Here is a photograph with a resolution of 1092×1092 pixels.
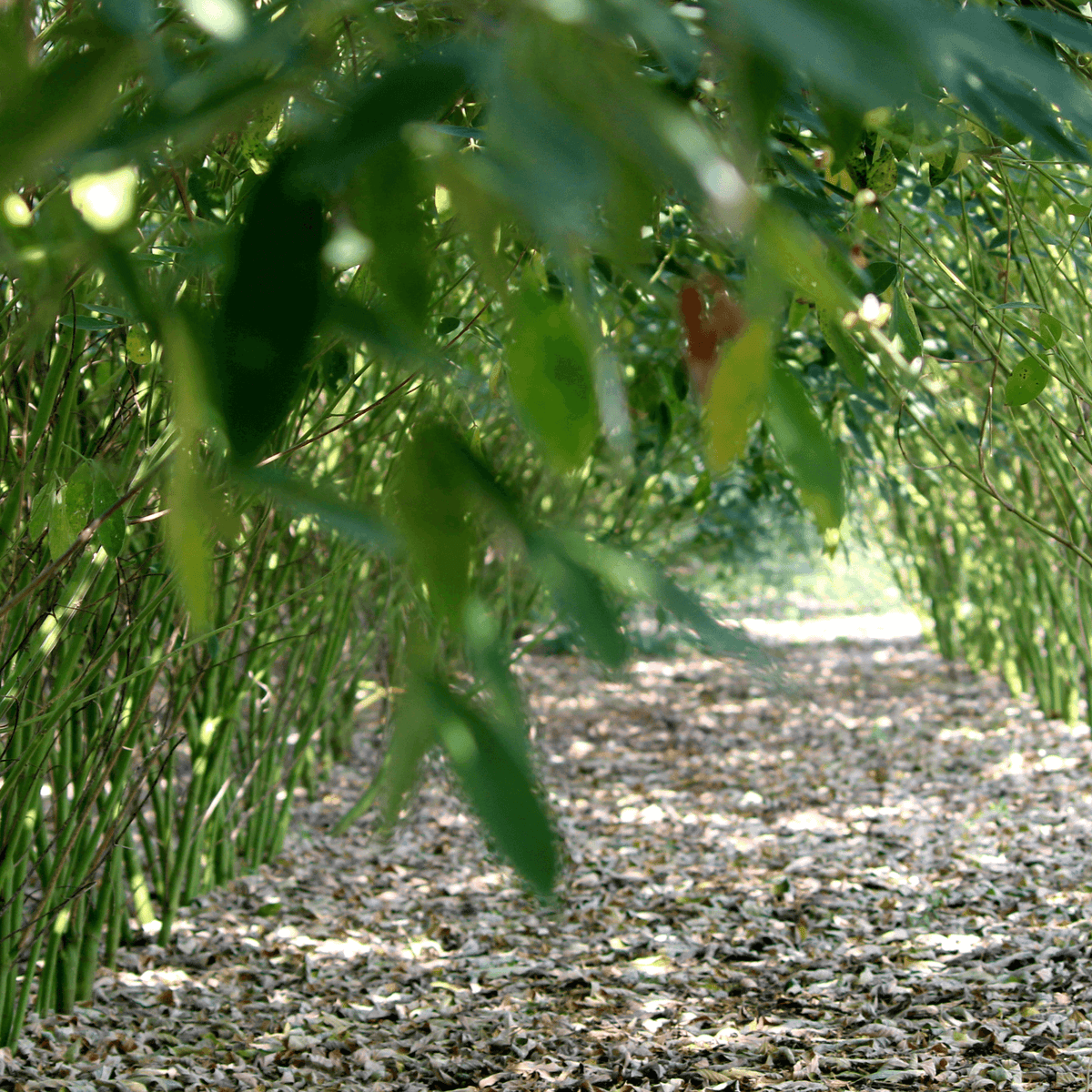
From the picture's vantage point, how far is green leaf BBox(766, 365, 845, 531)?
1.31 feet

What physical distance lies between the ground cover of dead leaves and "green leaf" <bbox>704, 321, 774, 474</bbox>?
10 centimetres

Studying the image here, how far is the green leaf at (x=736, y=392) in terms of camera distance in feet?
1.12

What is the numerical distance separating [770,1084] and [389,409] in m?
1.24

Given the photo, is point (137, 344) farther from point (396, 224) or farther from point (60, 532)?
point (396, 224)

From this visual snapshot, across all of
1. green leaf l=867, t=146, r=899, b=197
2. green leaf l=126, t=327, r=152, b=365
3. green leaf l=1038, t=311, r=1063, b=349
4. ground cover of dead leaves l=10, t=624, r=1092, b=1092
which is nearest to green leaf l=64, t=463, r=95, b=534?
green leaf l=126, t=327, r=152, b=365

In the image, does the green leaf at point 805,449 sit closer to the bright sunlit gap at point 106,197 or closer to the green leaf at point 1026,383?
the bright sunlit gap at point 106,197

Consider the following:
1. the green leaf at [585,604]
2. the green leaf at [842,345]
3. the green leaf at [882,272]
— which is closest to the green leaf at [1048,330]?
the green leaf at [882,272]

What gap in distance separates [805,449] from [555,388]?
0.12 metres

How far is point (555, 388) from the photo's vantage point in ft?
1.16

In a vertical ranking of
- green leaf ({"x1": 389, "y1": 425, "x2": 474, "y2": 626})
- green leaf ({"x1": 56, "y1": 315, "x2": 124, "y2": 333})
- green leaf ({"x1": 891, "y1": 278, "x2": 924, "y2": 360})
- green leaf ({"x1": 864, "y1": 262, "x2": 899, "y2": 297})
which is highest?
green leaf ({"x1": 56, "y1": 315, "x2": 124, "y2": 333})

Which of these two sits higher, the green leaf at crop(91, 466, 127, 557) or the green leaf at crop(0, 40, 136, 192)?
the green leaf at crop(0, 40, 136, 192)

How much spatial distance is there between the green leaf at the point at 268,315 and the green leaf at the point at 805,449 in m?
0.20

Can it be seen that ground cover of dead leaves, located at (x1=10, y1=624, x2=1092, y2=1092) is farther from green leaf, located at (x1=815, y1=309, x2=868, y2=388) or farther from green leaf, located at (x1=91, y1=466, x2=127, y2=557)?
green leaf, located at (x1=91, y1=466, x2=127, y2=557)

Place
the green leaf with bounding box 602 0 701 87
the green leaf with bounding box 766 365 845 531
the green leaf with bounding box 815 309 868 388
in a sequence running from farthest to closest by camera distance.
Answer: the green leaf with bounding box 815 309 868 388, the green leaf with bounding box 766 365 845 531, the green leaf with bounding box 602 0 701 87
